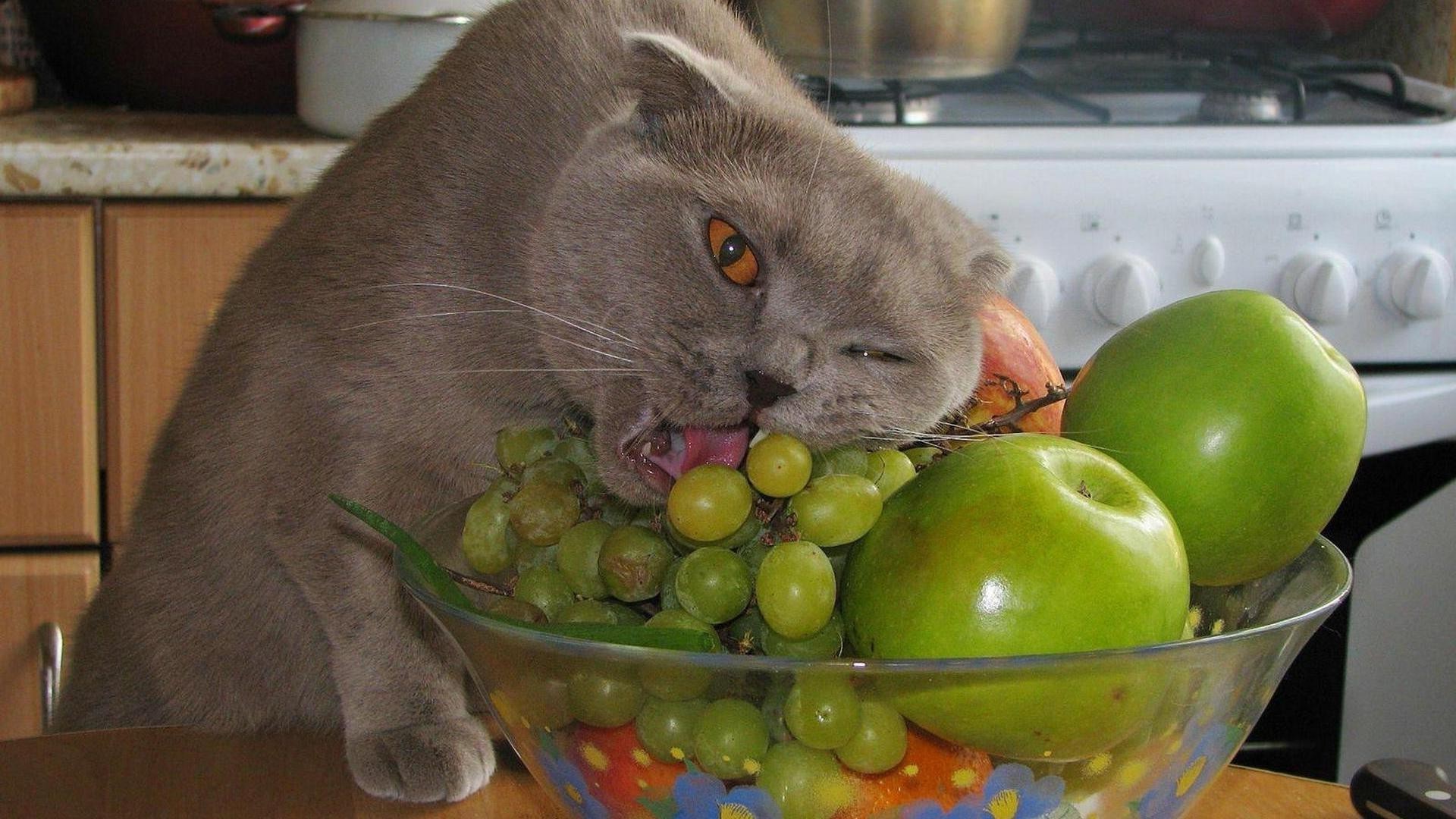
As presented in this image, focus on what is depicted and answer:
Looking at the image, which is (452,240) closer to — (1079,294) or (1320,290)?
(1079,294)

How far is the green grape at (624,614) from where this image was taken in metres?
0.61

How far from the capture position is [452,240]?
3.28 ft

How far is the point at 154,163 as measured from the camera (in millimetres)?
1564

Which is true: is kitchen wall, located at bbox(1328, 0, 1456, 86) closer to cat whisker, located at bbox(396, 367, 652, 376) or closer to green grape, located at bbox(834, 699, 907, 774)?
cat whisker, located at bbox(396, 367, 652, 376)

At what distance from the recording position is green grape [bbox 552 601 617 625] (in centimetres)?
59

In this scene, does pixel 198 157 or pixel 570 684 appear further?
pixel 198 157

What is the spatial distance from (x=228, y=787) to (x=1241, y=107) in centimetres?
154

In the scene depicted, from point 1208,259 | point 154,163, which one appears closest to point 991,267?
point 1208,259

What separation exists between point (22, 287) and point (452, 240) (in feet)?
2.87

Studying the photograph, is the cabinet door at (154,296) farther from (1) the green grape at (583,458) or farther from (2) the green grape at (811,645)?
(2) the green grape at (811,645)

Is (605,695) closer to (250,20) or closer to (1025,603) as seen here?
(1025,603)

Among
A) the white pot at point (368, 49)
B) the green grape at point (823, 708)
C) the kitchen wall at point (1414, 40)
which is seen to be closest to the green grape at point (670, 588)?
the green grape at point (823, 708)

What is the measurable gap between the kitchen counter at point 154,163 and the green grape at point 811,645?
1.18m

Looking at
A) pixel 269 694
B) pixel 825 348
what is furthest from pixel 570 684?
pixel 269 694
